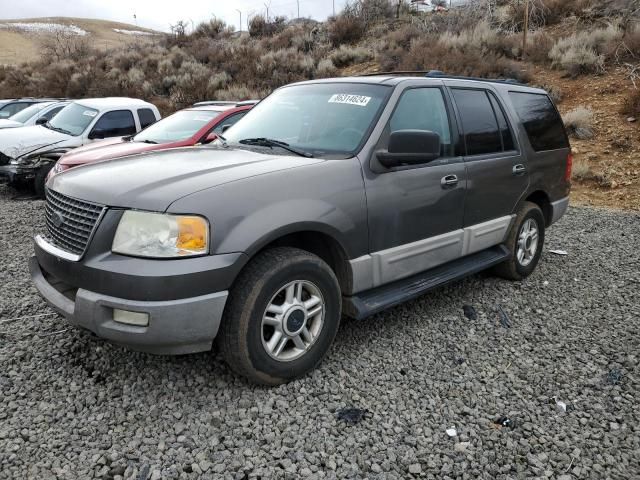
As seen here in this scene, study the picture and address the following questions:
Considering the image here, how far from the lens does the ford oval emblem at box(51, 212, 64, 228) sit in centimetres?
306

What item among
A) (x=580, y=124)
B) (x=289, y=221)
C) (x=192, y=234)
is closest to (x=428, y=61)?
(x=580, y=124)

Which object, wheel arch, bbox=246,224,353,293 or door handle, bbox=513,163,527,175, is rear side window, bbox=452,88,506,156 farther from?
wheel arch, bbox=246,224,353,293

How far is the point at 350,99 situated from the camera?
12.6 ft

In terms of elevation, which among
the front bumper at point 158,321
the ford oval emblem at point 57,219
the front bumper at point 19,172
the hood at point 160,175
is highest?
the hood at point 160,175

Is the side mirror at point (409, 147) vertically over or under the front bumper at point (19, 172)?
over

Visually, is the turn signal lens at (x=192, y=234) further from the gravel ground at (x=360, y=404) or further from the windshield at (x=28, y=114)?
the windshield at (x=28, y=114)

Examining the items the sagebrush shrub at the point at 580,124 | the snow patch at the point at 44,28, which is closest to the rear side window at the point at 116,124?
the sagebrush shrub at the point at 580,124

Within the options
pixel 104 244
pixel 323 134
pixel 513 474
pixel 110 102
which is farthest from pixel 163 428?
pixel 110 102

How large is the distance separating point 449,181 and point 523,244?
1.60m

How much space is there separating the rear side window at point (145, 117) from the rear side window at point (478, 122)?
7.28 m

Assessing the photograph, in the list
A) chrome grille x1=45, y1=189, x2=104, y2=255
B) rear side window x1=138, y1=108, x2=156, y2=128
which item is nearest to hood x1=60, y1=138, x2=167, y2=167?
rear side window x1=138, y1=108, x2=156, y2=128

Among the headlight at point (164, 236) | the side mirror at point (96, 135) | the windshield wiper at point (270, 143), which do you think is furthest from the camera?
the side mirror at point (96, 135)

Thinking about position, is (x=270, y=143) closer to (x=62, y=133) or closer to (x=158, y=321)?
(x=158, y=321)

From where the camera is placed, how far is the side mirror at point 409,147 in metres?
3.32
